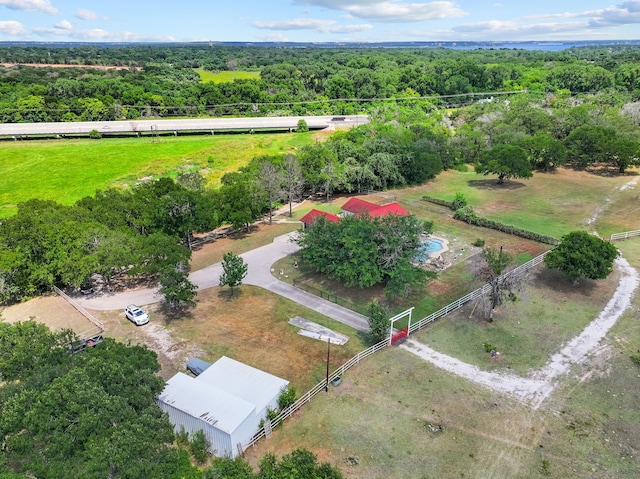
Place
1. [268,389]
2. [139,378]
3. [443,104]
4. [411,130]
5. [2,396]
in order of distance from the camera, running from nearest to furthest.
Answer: [2,396] < [139,378] < [268,389] < [411,130] < [443,104]

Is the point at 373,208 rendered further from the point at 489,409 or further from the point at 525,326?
the point at 489,409

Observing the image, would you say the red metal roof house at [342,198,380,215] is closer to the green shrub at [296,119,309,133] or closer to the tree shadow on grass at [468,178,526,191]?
the tree shadow on grass at [468,178,526,191]

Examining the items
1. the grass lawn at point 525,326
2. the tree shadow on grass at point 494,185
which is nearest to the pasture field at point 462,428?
the grass lawn at point 525,326

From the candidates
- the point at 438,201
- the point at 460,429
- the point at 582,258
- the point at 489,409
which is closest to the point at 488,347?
the point at 489,409

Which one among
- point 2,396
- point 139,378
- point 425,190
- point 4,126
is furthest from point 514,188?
point 4,126

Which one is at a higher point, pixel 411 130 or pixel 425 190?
pixel 411 130

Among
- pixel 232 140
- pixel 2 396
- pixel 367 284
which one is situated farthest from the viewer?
pixel 232 140

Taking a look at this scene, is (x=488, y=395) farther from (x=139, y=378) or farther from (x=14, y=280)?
(x=14, y=280)

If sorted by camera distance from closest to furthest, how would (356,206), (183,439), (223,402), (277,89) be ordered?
(183,439), (223,402), (356,206), (277,89)
